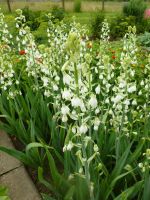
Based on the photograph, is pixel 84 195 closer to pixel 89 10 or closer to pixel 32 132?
pixel 32 132

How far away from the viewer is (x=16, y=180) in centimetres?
352

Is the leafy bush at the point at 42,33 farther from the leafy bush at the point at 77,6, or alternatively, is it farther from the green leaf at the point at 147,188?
the leafy bush at the point at 77,6

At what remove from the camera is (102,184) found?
278 centimetres

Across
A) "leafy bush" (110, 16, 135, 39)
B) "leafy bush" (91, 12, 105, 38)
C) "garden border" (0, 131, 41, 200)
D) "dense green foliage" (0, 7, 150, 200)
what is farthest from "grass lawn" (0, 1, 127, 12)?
"garden border" (0, 131, 41, 200)

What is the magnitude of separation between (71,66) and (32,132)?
4.96ft

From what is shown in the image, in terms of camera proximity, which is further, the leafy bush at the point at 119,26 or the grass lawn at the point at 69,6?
the grass lawn at the point at 69,6

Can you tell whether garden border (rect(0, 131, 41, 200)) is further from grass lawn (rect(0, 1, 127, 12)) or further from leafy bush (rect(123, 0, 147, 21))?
grass lawn (rect(0, 1, 127, 12))

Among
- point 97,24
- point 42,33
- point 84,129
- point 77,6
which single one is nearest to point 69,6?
point 77,6

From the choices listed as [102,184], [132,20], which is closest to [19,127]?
[102,184]

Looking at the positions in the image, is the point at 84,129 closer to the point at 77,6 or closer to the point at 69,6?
the point at 77,6

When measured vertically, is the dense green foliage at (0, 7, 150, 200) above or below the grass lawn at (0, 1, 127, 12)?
below

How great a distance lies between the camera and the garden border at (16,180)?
3.30 m

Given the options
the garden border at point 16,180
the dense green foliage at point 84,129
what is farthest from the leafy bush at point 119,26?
the garden border at point 16,180

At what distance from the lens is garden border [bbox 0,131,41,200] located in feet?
10.8
